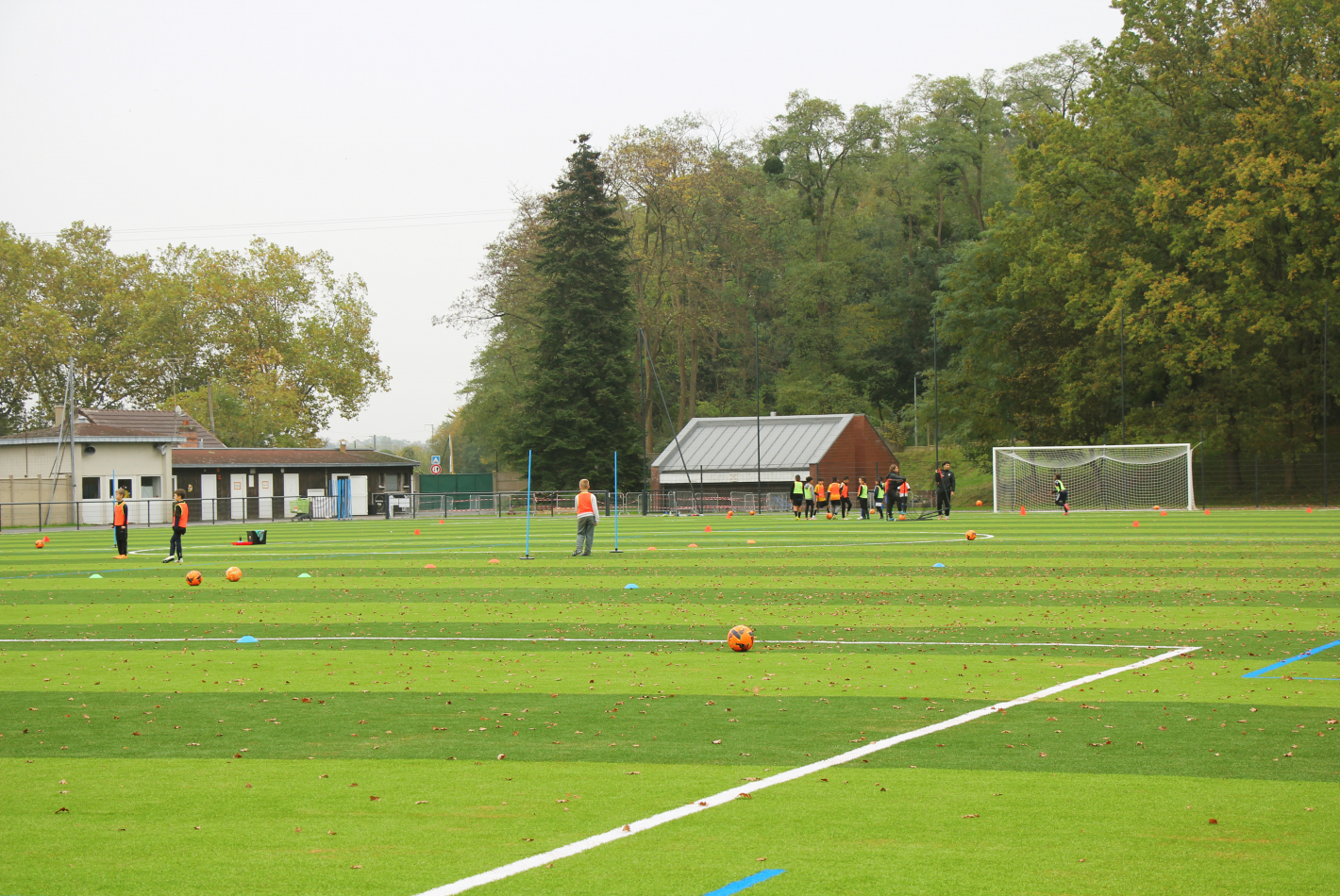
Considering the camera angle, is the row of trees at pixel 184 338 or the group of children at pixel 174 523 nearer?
the group of children at pixel 174 523

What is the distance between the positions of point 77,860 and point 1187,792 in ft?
19.3

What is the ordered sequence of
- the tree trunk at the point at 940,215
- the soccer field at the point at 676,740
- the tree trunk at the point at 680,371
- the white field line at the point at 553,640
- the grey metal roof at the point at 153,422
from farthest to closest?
1. the tree trunk at the point at 940,215
2. the tree trunk at the point at 680,371
3. the grey metal roof at the point at 153,422
4. the white field line at the point at 553,640
5. the soccer field at the point at 676,740

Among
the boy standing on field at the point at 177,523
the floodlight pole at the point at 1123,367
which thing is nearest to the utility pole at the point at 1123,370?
the floodlight pole at the point at 1123,367

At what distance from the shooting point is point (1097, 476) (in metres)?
57.2

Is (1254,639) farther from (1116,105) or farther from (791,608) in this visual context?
(1116,105)

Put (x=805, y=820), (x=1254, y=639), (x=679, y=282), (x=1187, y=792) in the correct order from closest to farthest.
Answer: (x=805, y=820)
(x=1187, y=792)
(x=1254, y=639)
(x=679, y=282)

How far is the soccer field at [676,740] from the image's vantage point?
19.2ft

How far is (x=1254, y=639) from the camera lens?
13250 millimetres

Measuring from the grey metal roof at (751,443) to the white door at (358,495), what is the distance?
60.0 ft

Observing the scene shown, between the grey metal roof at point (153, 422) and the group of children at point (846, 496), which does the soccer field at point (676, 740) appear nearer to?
the group of children at point (846, 496)

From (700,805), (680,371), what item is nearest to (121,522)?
(700,805)

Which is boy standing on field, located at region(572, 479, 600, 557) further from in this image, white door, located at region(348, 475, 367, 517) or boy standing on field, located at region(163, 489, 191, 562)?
white door, located at region(348, 475, 367, 517)

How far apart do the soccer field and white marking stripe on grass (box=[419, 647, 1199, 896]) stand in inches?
2.7

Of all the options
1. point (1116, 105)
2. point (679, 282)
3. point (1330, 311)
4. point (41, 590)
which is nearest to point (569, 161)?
point (679, 282)
